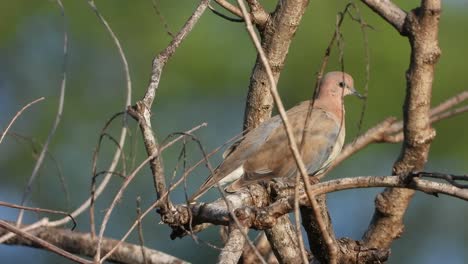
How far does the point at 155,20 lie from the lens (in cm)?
887

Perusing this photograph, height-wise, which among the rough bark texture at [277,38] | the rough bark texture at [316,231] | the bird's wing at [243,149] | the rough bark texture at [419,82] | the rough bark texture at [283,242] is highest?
the rough bark texture at [277,38]

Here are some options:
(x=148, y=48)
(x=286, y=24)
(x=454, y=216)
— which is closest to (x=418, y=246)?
(x=454, y=216)

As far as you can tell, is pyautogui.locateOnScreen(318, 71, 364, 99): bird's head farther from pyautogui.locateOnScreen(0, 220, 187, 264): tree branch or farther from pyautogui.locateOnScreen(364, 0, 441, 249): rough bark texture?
pyautogui.locateOnScreen(0, 220, 187, 264): tree branch

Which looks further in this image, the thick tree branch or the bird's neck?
the bird's neck

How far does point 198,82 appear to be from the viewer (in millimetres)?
8391

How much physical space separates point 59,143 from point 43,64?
1.06 meters

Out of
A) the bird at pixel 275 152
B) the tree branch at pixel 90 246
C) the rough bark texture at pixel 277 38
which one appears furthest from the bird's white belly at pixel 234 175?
the tree branch at pixel 90 246

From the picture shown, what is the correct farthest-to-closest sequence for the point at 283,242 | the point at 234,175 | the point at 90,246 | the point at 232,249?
the point at 234,175 → the point at 283,242 → the point at 90,246 → the point at 232,249

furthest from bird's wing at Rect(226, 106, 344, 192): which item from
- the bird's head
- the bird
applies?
the bird's head

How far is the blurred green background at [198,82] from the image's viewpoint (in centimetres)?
773

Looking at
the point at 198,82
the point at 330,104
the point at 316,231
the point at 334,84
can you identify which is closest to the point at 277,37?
the point at 316,231

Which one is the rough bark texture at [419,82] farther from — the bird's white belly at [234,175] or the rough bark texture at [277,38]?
the bird's white belly at [234,175]

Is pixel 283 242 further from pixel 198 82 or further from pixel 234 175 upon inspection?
pixel 198 82

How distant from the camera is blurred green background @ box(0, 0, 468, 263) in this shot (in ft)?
25.3
